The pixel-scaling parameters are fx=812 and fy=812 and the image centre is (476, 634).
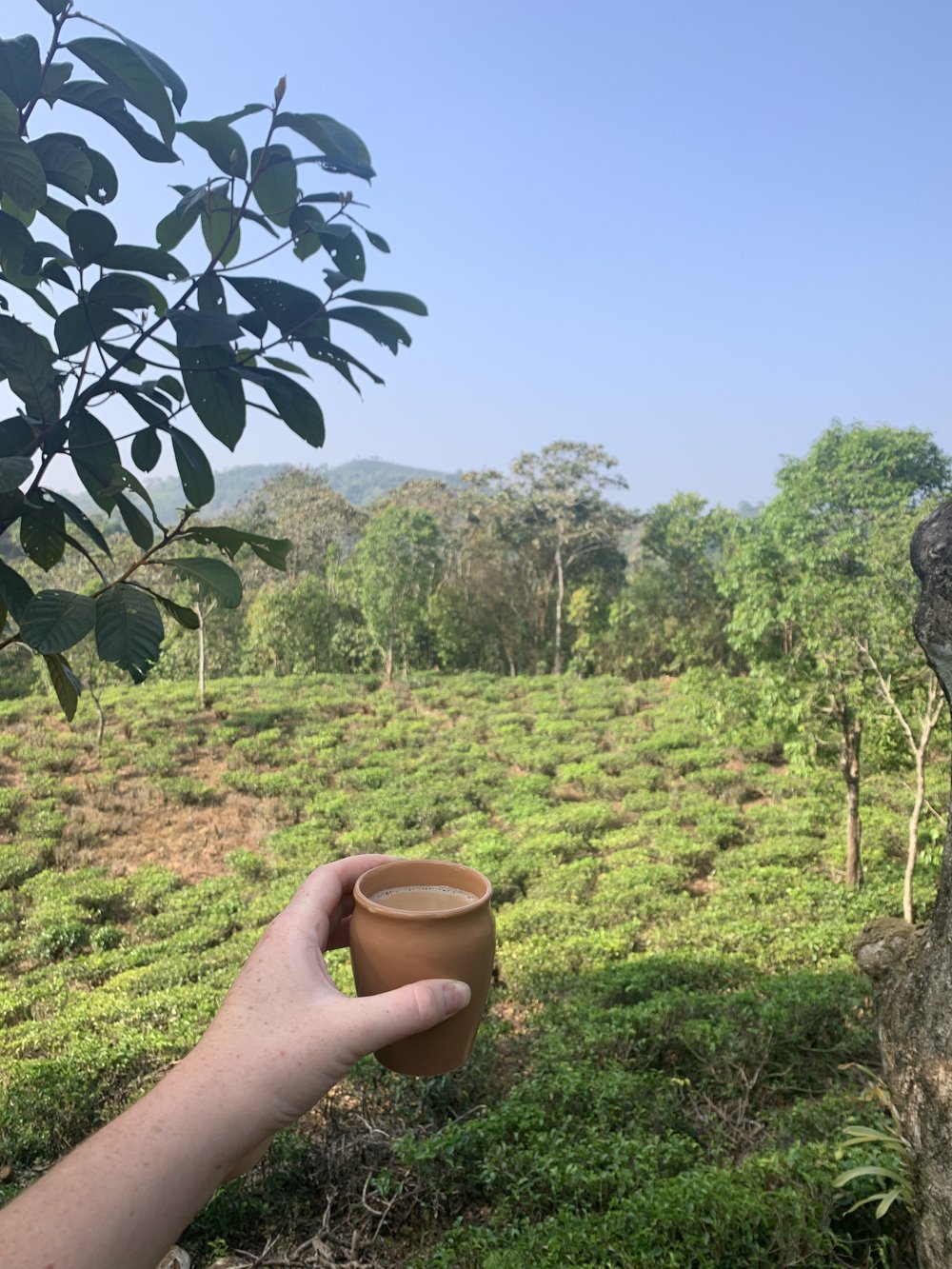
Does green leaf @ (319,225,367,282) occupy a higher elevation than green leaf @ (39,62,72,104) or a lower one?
lower

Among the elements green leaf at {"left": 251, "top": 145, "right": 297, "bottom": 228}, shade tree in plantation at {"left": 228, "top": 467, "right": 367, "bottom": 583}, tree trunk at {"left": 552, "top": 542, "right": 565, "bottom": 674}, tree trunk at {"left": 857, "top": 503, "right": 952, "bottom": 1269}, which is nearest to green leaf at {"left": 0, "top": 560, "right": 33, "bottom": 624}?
green leaf at {"left": 251, "top": 145, "right": 297, "bottom": 228}

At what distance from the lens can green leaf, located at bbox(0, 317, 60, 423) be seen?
0.90 metres

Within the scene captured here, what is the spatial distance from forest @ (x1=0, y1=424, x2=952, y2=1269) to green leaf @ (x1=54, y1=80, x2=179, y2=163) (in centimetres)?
50

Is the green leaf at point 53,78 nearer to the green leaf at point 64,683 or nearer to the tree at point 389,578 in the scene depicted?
the green leaf at point 64,683

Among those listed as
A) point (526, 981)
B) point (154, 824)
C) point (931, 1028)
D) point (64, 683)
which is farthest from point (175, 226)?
point (154, 824)

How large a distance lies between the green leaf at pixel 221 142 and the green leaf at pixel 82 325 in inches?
8.7

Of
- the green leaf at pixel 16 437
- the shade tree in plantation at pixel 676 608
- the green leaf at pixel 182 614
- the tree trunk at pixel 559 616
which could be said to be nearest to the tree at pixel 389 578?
the tree trunk at pixel 559 616

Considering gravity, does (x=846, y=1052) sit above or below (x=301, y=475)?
below

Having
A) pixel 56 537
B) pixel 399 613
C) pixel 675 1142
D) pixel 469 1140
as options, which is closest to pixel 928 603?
pixel 56 537

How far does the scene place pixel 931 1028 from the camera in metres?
1.58

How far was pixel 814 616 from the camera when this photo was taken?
560cm

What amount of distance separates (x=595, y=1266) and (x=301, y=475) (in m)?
25.6

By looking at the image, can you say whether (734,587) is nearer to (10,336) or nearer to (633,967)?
(633,967)

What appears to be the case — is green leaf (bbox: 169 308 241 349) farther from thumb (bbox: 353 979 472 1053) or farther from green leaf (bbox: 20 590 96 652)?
thumb (bbox: 353 979 472 1053)
